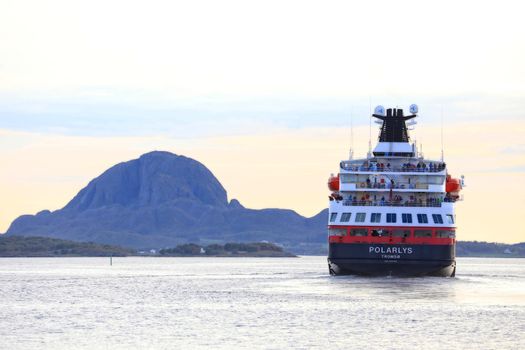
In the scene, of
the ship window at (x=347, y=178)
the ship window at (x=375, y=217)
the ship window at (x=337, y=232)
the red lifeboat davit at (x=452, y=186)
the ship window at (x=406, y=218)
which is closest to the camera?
the ship window at (x=406, y=218)

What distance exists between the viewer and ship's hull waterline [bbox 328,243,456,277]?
12662 cm

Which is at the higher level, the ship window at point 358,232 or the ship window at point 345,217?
the ship window at point 345,217

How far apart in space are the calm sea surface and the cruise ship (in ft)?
6.59

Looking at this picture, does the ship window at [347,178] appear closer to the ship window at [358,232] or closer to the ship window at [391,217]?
the ship window at [391,217]

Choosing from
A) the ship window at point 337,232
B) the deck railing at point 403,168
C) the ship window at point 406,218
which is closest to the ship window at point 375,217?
the ship window at point 406,218

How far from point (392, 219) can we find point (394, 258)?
5004mm

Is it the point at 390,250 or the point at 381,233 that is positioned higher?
the point at 381,233

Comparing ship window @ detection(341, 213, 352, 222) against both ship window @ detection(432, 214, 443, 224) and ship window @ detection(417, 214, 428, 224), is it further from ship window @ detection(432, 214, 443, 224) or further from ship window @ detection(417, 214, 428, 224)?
ship window @ detection(432, 214, 443, 224)

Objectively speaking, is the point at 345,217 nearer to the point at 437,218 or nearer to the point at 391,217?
the point at 391,217

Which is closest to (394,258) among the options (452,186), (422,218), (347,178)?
(422,218)

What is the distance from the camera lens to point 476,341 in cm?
7231

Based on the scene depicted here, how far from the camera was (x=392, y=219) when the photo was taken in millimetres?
129375

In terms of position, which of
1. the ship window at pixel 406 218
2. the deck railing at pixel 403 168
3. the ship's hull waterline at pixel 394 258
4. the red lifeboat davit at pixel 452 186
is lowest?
the ship's hull waterline at pixel 394 258

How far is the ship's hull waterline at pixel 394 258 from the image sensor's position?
127 m
